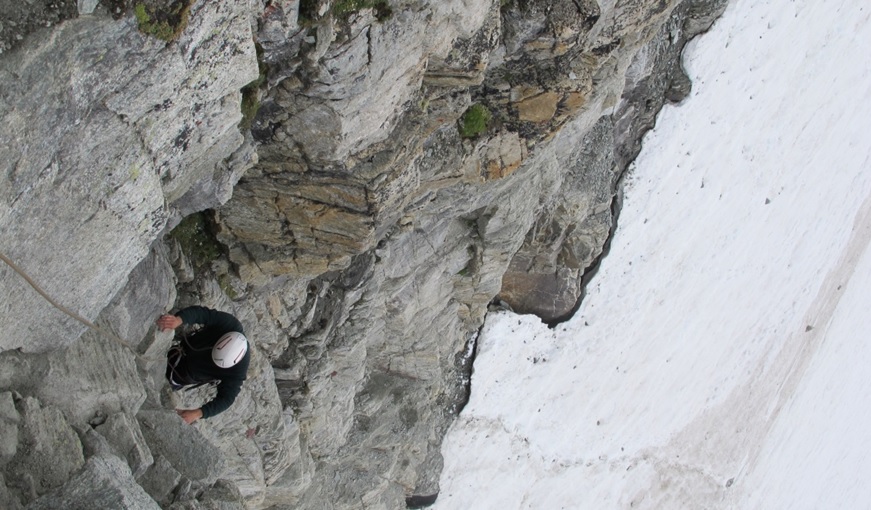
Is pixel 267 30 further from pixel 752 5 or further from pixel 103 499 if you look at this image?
pixel 752 5

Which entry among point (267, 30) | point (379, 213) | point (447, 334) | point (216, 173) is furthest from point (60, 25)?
point (447, 334)

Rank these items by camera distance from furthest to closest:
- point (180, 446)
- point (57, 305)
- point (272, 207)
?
point (272, 207), point (180, 446), point (57, 305)

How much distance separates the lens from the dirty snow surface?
20.8 meters

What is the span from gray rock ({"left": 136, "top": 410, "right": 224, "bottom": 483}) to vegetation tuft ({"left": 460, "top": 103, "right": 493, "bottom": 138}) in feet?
19.6

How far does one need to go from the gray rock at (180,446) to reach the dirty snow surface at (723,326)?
493 inches

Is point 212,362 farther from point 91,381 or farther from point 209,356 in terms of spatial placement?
point 91,381

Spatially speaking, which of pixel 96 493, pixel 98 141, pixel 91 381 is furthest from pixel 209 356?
pixel 98 141

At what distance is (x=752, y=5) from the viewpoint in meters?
21.1

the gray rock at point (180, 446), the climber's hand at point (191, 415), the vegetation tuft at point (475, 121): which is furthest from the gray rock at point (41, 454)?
the vegetation tuft at point (475, 121)

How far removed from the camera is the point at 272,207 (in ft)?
33.4

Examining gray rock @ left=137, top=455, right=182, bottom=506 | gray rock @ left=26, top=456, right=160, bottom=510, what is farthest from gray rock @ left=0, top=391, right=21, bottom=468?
gray rock @ left=137, top=455, right=182, bottom=506

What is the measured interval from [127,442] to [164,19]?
14.1 ft

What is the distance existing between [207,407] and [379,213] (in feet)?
11.7

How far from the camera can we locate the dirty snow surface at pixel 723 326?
20828 mm
